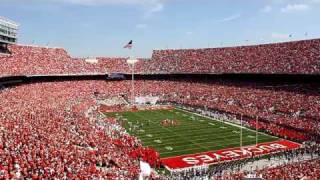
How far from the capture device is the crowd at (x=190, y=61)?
4534 centimetres

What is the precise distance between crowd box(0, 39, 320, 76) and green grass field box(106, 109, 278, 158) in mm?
12556

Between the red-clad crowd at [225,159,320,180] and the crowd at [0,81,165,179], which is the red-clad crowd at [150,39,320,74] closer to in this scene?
the crowd at [0,81,165,179]

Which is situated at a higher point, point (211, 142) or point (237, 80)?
point (237, 80)

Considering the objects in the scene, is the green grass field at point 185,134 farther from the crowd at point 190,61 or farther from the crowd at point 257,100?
the crowd at point 190,61

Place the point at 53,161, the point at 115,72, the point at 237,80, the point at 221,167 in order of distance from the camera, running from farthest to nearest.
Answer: the point at 115,72, the point at 237,80, the point at 221,167, the point at 53,161

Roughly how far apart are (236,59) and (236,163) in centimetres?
3205

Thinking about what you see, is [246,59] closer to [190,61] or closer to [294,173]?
[190,61]

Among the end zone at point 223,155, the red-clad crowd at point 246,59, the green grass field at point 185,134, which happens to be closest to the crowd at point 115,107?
the red-clad crowd at point 246,59

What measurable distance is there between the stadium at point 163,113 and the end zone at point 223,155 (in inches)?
2.7

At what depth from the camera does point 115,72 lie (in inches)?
2379

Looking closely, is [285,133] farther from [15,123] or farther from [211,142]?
[15,123]

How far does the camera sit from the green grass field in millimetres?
28047

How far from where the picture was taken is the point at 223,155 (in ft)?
85.1

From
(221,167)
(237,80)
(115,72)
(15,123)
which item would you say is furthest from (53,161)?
(115,72)
